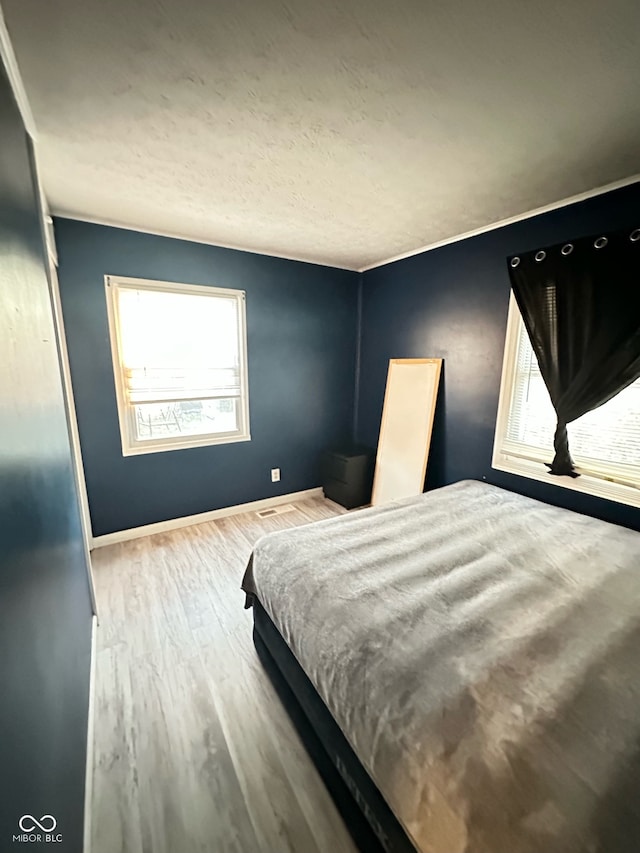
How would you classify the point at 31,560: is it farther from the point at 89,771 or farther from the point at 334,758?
the point at 334,758

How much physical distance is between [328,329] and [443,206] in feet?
5.51

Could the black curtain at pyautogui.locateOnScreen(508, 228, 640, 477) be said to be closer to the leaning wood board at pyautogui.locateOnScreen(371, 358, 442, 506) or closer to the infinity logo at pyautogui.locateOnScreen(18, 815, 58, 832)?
the leaning wood board at pyautogui.locateOnScreen(371, 358, 442, 506)

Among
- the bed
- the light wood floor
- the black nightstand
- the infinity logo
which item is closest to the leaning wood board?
the black nightstand

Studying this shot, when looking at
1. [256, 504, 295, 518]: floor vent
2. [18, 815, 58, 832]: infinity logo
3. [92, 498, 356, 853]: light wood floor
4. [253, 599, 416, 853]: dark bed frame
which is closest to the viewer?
[18, 815, 58, 832]: infinity logo

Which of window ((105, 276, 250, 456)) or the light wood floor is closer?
the light wood floor

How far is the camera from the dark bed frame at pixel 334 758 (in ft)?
3.11

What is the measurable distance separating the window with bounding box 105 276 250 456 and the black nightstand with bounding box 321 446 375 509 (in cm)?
100

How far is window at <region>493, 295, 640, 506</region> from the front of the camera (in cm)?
192

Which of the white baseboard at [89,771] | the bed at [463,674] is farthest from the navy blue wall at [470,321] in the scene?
the white baseboard at [89,771]

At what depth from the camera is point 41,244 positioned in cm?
141

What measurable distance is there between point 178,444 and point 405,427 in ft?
6.95

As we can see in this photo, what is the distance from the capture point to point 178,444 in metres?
2.96

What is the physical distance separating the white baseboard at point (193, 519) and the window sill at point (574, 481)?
6.57 ft

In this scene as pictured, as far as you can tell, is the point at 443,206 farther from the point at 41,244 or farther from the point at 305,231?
the point at 41,244
